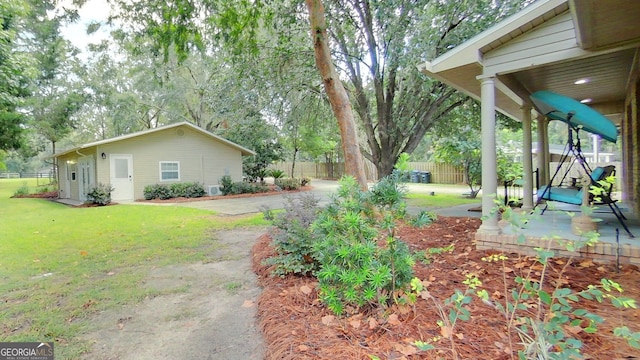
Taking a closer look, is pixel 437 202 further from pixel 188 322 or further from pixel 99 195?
pixel 99 195

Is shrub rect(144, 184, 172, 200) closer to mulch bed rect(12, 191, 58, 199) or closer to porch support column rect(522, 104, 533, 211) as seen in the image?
mulch bed rect(12, 191, 58, 199)

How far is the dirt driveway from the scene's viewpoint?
2238mm

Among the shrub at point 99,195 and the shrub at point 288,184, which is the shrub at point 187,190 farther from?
the shrub at point 288,184

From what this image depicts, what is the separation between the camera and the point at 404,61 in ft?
22.5

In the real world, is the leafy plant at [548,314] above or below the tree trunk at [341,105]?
below

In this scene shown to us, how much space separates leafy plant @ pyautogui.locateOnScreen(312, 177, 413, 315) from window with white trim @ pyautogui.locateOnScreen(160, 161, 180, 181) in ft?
46.5

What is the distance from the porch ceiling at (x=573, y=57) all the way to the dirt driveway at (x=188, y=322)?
3718mm

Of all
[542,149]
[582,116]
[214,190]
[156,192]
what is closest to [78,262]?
[582,116]

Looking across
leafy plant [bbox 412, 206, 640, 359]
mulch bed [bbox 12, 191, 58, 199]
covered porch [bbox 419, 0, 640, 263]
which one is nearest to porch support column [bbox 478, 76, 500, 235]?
covered porch [bbox 419, 0, 640, 263]

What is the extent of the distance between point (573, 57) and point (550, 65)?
751 millimetres

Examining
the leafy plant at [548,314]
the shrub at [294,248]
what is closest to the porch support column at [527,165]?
the leafy plant at [548,314]

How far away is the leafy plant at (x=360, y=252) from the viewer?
2.20 metres

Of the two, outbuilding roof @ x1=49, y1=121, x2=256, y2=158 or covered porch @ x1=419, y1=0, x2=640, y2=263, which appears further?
outbuilding roof @ x1=49, y1=121, x2=256, y2=158

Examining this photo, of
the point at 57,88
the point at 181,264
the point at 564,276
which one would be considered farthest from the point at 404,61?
the point at 57,88
